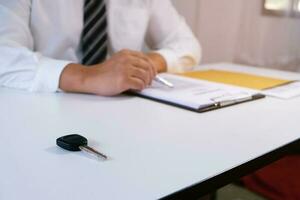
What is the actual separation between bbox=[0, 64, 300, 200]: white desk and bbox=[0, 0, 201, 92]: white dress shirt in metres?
0.06

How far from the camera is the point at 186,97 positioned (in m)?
0.85

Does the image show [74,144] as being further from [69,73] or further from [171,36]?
[171,36]

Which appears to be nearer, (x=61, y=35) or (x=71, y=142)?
(x=71, y=142)

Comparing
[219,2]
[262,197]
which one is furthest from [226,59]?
[262,197]

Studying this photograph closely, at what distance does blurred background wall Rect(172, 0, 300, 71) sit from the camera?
1.95 m

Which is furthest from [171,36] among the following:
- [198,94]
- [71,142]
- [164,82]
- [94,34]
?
[71,142]

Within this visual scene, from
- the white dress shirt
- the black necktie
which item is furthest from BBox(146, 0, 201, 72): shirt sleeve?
the black necktie

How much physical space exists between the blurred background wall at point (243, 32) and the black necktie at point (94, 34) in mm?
756

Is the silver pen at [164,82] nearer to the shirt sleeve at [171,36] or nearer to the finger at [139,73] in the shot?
the finger at [139,73]

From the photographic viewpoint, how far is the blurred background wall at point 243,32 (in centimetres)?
195

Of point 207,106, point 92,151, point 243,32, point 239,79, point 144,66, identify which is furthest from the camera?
point 243,32

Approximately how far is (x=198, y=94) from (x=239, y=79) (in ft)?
0.93

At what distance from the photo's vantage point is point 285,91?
3.22ft

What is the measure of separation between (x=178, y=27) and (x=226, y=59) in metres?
0.80
